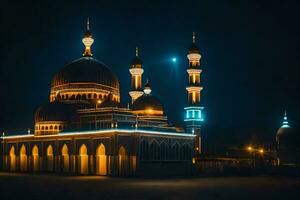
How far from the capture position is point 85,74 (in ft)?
217

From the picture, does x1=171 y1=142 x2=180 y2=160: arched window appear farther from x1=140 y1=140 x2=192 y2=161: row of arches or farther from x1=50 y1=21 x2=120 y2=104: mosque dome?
x1=50 y1=21 x2=120 y2=104: mosque dome

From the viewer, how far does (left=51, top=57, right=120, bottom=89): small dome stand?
216 feet

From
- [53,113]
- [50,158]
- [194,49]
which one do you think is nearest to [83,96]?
[53,113]

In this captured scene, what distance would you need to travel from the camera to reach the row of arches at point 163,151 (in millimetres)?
53562

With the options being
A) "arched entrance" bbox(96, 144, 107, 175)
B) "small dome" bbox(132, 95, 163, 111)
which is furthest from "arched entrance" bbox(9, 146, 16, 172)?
"small dome" bbox(132, 95, 163, 111)

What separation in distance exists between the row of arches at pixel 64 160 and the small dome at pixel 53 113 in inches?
142

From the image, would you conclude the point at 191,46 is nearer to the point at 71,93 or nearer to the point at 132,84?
the point at 132,84

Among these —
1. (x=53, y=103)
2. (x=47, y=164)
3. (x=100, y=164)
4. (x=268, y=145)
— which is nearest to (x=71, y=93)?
(x=53, y=103)

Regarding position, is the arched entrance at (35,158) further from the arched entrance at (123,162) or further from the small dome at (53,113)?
the arched entrance at (123,162)

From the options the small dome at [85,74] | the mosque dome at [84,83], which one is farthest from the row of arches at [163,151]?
the small dome at [85,74]

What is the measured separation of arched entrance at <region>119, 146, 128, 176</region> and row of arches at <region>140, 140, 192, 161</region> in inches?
73.0

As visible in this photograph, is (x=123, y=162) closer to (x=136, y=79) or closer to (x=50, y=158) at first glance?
(x=50, y=158)

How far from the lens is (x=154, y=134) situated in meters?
54.8

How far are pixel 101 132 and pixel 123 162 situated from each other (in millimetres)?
4081
